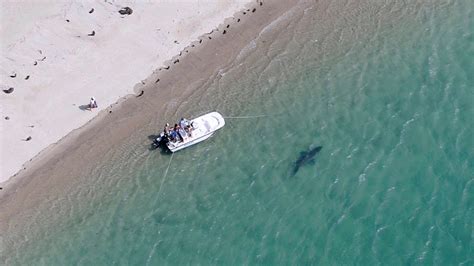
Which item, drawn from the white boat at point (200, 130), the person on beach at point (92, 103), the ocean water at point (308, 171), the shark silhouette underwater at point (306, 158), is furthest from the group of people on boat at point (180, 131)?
the shark silhouette underwater at point (306, 158)

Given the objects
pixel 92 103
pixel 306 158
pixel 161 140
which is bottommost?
pixel 306 158

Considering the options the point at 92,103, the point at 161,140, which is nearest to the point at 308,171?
the point at 161,140

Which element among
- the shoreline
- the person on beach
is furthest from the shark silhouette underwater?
the person on beach

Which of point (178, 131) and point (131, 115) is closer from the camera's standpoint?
point (178, 131)

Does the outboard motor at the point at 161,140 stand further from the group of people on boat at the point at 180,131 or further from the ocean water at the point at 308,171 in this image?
the ocean water at the point at 308,171

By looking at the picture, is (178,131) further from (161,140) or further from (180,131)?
(161,140)

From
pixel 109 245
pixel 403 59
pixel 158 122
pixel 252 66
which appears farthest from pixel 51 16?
pixel 403 59
